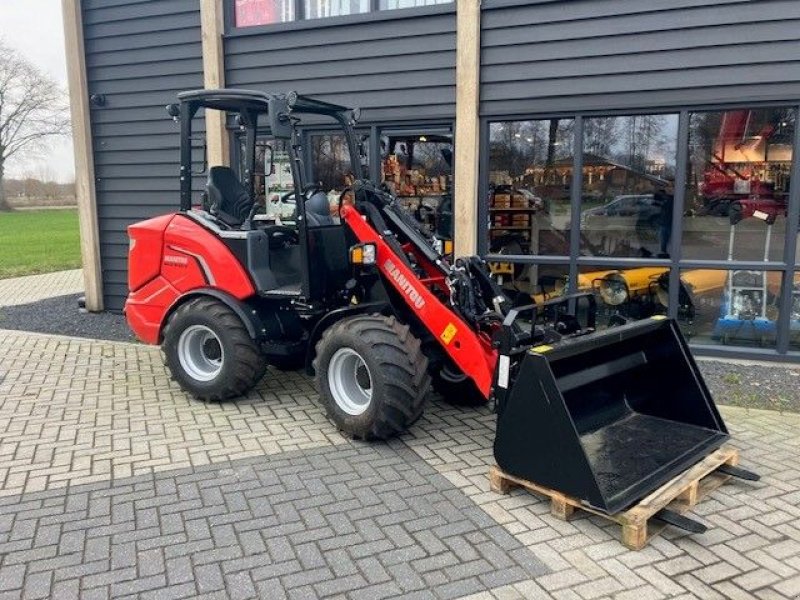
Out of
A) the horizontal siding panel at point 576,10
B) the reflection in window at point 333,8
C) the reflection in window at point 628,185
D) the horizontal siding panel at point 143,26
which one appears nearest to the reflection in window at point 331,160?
the reflection in window at point 333,8

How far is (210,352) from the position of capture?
601 centimetres

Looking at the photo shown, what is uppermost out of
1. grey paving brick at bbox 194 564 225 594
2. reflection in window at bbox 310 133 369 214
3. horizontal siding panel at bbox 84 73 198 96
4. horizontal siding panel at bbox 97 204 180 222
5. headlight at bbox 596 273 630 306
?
horizontal siding panel at bbox 84 73 198 96

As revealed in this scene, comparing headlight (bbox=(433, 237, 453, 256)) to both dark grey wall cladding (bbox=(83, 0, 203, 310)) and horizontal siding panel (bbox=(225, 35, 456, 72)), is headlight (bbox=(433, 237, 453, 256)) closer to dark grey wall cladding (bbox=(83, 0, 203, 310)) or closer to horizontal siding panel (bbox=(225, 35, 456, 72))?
horizontal siding panel (bbox=(225, 35, 456, 72))

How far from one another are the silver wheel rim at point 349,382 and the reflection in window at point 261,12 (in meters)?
5.07

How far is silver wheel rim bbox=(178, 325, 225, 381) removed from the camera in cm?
584

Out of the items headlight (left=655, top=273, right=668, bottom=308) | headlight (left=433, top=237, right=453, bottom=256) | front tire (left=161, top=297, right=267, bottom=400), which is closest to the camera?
headlight (left=433, top=237, right=453, bottom=256)

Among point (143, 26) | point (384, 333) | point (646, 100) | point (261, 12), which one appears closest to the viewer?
point (384, 333)

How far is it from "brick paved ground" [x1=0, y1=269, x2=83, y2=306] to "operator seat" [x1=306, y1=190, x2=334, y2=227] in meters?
7.49

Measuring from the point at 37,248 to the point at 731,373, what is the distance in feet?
68.7

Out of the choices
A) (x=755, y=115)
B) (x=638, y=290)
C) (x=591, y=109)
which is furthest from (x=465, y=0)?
(x=638, y=290)

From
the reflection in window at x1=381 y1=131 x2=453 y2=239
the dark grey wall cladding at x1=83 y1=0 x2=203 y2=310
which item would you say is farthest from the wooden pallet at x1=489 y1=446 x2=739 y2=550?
the dark grey wall cladding at x1=83 y1=0 x2=203 y2=310

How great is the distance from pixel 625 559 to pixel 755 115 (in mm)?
4853

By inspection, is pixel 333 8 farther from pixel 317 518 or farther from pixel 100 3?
pixel 317 518

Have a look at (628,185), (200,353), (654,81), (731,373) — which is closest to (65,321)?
(200,353)
